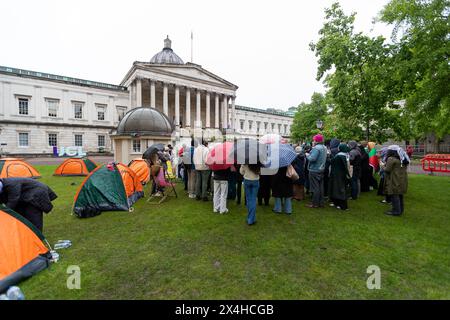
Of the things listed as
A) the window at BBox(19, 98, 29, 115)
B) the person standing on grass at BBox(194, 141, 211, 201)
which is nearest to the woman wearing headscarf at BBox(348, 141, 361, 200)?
the person standing on grass at BBox(194, 141, 211, 201)

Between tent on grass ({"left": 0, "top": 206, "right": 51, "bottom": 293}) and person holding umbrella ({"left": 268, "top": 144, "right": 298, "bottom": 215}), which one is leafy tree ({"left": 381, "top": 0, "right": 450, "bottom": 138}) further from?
tent on grass ({"left": 0, "top": 206, "right": 51, "bottom": 293})

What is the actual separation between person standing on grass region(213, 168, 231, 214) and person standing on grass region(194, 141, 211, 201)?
122 centimetres

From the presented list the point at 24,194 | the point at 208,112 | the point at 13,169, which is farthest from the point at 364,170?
the point at 208,112

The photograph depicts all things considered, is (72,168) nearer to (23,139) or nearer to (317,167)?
(317,167)

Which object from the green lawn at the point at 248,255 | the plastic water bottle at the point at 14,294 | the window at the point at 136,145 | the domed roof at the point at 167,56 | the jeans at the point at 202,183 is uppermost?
the domed roof at the point at 167,56

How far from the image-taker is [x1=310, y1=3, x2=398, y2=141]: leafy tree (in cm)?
1052

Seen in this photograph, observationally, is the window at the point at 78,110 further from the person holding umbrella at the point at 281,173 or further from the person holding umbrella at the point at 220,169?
the person holding umbrella at the point at 281,173

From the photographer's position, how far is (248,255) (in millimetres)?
4305

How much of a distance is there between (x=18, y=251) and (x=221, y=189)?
4736mm

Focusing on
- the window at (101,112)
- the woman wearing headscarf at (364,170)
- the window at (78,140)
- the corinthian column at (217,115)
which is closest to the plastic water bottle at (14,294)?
the woman wearing headscarf at (364,170)

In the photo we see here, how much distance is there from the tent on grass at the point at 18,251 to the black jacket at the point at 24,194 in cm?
35

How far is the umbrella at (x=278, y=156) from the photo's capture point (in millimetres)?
6090

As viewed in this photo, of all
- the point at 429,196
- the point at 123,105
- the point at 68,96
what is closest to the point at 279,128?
the point at 123,105
